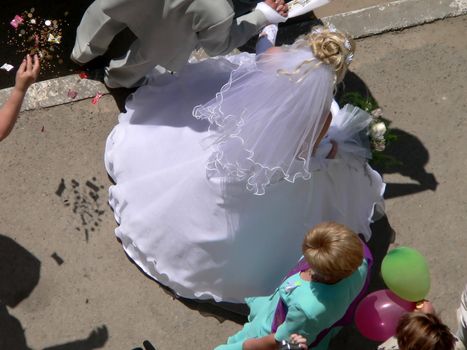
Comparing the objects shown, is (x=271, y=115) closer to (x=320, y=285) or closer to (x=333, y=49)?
(x=333, y=49)

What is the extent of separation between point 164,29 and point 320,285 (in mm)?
1541

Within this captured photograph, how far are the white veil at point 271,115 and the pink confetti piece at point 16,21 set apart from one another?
173 cm

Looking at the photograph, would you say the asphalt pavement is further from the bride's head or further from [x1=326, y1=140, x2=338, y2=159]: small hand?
the bride's head

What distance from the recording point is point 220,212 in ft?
10.9

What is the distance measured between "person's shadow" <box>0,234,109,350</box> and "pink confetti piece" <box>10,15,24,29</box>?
1427 mm

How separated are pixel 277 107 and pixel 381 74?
171 cm

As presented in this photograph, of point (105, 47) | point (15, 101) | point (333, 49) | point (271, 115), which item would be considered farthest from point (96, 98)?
point (333, 49)

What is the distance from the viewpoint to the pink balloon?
10.5 feet

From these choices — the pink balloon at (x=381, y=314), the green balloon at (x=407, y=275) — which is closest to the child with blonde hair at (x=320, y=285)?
the green balloon at (x=407, y=275)

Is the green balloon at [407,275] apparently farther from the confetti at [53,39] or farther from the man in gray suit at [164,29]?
the confetti at [53,39]

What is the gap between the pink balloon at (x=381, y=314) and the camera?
10.5ft

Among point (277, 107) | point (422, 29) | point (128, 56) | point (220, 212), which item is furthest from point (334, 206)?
point (422, 29)

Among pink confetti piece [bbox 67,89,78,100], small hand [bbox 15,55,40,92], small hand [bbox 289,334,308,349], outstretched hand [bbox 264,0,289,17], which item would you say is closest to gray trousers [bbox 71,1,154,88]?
pink confetti piece [bbox 67,89,78,100]

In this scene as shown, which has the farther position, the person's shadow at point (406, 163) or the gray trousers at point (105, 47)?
the person's shadow at point (406, 163)
